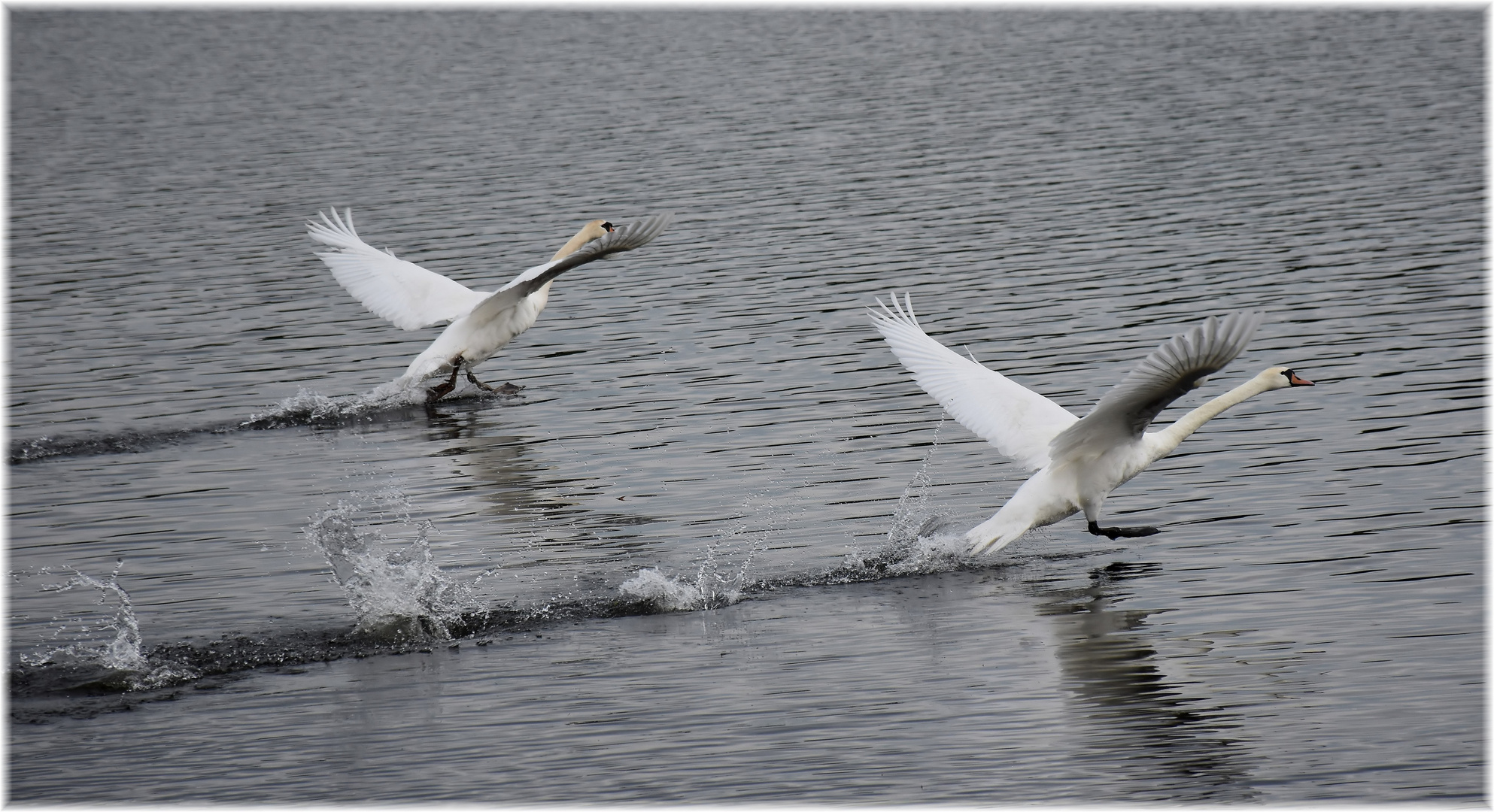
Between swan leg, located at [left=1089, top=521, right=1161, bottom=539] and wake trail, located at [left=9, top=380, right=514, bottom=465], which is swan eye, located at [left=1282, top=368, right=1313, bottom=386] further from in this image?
wake trail, located at [left=9, top=380, right=514, bottom=465]

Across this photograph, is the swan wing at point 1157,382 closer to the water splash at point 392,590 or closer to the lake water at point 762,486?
the lake water at point 762,486

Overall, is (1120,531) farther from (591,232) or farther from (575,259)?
(591,232)

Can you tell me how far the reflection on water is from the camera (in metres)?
7.48

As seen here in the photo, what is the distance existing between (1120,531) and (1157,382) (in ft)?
5.21

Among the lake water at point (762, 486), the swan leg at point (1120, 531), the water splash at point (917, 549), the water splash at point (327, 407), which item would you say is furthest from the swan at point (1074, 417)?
the water splash at point (327, 407)

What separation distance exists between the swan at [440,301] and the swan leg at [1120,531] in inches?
229

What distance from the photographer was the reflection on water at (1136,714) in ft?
24.6

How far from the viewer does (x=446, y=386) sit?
16.3 metres

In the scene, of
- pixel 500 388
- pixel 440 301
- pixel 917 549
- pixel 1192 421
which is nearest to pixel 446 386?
pixel 500 388

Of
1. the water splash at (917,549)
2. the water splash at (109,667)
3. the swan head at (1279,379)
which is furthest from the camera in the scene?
the swan head at (1279,379)

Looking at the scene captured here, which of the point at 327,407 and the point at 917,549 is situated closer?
the point at 917,549

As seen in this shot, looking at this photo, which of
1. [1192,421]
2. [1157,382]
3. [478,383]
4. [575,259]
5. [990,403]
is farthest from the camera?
[478,383]

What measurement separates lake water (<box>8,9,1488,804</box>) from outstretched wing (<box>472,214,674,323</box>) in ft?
3.27

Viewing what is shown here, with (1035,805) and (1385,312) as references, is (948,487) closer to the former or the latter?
(1035,805)
